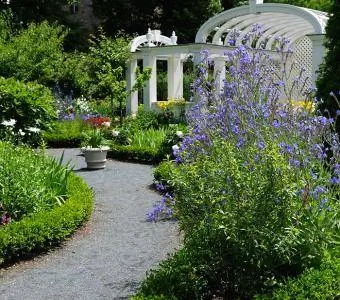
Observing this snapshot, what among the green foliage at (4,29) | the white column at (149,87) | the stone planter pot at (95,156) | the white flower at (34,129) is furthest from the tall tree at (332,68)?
the green foliage at (4,29)

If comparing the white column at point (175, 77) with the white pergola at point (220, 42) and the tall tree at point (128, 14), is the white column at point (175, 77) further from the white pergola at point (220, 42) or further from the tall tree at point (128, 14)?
the tall tree at point (128, 14)

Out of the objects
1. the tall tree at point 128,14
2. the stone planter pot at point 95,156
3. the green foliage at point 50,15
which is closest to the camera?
the stone planter pot at point 95,156

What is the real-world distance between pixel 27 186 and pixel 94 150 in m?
4.15

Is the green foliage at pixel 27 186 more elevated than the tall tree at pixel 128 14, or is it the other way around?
the tall tree at pixel 128 14

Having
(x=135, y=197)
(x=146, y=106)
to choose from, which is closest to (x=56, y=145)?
(x=146, y=106)

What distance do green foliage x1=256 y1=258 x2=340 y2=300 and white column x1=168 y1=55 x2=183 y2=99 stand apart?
13145 mm

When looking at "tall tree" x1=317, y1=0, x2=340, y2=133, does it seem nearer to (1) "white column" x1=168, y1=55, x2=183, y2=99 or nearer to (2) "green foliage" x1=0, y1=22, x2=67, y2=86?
(1) "white column" x1=168, y1=55, x2=183, y2=99

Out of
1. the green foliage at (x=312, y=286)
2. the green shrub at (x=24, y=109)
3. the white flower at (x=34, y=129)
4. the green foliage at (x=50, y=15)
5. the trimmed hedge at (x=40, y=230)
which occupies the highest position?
the green foliage at (x=50, y=15)

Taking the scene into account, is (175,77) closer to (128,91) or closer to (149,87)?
(149,87)

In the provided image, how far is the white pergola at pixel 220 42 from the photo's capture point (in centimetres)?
1399

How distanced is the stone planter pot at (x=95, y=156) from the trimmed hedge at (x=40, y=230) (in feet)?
12.4

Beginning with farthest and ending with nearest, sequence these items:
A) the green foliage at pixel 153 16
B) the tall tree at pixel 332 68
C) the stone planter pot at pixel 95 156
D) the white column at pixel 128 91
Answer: the green foliage at pixel 153 16 < the white column at pixel 128 91 < the stone planter pot at pixel 95 156 < the tall tree at pixel 332 68

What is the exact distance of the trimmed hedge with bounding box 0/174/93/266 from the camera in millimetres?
5180

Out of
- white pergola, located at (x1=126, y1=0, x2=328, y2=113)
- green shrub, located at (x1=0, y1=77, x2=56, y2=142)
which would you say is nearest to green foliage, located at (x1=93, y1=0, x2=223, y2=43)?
white pergola, located at (x1=126, y1=0, x2=328, y2=113)
